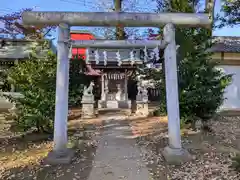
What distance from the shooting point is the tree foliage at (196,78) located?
799 centimetres

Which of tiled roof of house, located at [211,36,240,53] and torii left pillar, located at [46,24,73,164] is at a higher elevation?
tiled roof of house, located at [211,36,240,53]

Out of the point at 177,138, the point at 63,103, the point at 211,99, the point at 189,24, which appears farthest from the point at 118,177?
the point at 211,99

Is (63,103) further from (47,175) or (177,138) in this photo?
(177,138)

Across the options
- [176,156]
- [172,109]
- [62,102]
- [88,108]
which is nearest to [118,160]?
[176,156]

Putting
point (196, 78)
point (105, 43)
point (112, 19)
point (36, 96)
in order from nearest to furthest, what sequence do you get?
point (112, 19) → point (105, 43) → point (36, 96) → point (196, 78)

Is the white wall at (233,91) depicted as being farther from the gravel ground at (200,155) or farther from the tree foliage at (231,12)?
the gravel ground at (200,155)

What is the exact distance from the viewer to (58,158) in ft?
18.2

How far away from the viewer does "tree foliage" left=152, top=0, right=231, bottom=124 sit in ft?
26.2

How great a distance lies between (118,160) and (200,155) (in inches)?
76.5

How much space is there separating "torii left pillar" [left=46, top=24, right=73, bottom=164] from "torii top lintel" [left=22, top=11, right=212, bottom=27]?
248 mm

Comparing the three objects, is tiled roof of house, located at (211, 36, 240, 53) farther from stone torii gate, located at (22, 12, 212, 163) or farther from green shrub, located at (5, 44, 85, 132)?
green shrub, located at (5, 44, 85, 132)

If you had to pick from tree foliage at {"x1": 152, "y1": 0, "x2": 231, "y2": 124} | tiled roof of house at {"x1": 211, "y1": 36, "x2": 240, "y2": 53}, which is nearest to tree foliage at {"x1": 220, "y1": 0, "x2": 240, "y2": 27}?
tiled roof of house at {"x1": 211, "y1": 36, "x2": 240, "y2": 53}

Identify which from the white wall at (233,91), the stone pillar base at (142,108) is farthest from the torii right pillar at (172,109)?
the white wall at (233,91)

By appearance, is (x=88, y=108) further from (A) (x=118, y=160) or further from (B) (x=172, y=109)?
(B) (x=172, y=109)
